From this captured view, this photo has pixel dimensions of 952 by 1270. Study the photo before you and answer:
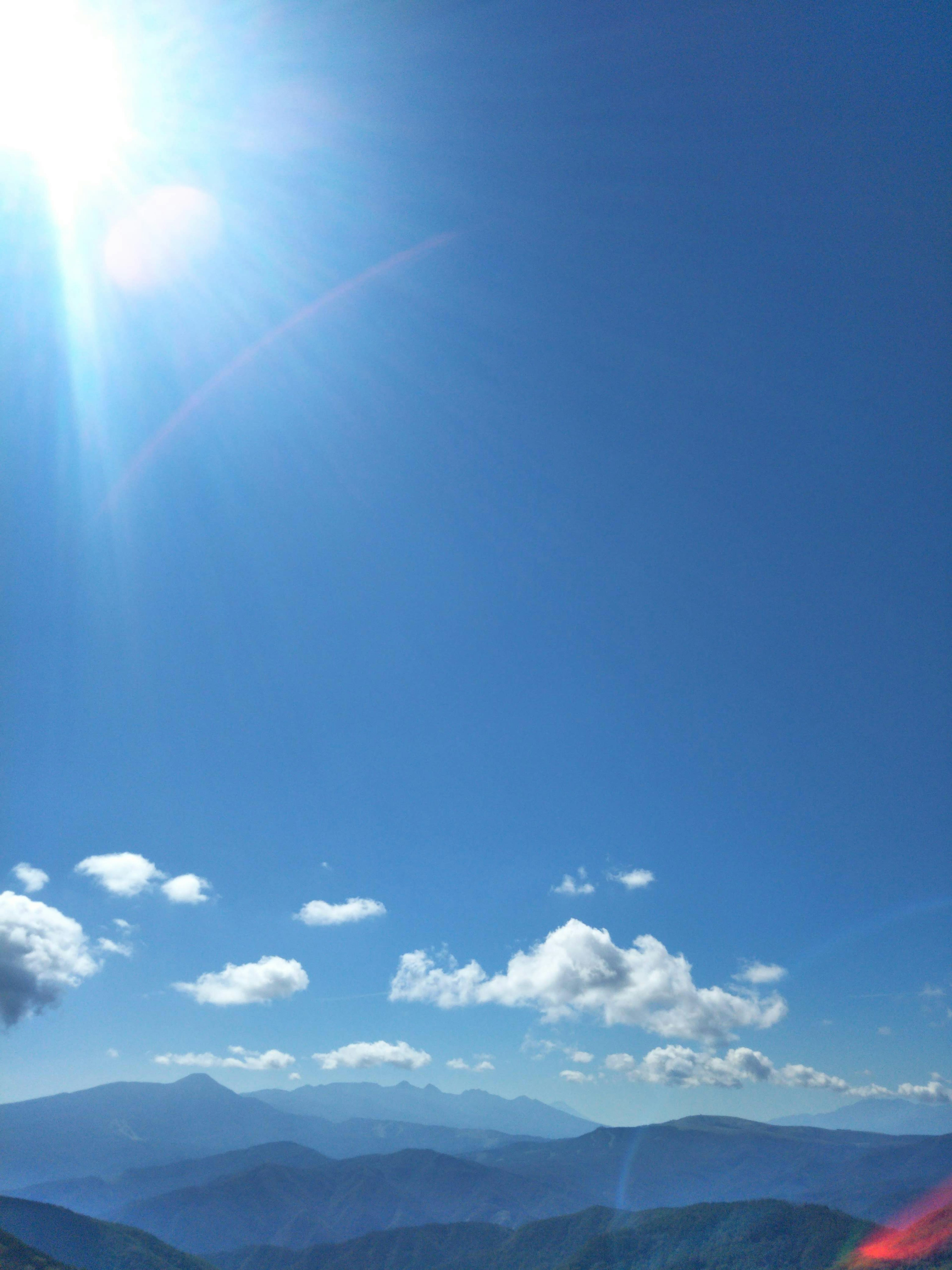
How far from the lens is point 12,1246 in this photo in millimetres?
194750

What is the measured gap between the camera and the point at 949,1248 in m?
198

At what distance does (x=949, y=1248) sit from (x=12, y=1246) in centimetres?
27137
